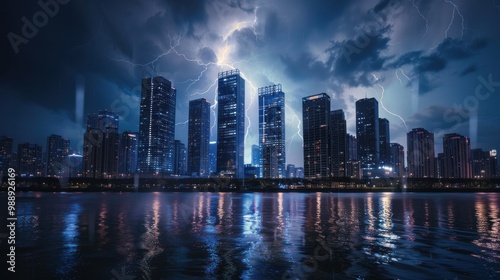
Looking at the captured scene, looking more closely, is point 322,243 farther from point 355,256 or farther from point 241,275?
point 241,275

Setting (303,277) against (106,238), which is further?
(106,238)

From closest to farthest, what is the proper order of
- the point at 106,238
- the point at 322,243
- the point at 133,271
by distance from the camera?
the point at 133,271 < the point at 322,243 < the point at 106,238

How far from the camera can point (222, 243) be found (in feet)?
64.4

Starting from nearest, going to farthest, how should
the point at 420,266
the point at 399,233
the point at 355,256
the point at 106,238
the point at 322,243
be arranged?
the point at 420,266, the point at 355,256, the point at 322,243, the point at 106,238, the point at 399,233

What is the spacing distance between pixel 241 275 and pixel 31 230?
72.1 feet

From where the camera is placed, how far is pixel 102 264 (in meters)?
14.3

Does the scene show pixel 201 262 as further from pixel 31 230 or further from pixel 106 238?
pixel 31 230

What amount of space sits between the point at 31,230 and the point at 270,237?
19.9 meters

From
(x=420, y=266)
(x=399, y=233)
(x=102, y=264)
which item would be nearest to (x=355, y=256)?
(x=420, y=266)

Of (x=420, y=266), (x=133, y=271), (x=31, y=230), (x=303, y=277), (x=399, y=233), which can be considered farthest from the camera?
(x=31, y=230)

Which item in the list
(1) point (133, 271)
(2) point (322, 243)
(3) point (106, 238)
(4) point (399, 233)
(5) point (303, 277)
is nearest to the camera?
(5) point (303, 277)

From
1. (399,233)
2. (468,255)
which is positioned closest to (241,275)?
(468,255)

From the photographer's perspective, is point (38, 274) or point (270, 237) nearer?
point (38, 274)

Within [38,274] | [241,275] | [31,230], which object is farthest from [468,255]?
[31,230]
